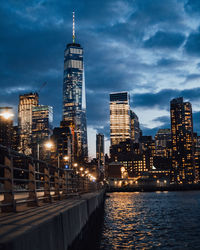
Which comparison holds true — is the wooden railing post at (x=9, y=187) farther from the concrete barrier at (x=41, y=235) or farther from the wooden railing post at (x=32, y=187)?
the wooden railing post at (x=32, y=187)

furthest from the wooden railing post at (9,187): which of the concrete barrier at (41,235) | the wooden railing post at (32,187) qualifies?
the wooden railing post at (32,187)

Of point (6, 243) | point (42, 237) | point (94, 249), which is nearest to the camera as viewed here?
point (6, 243)

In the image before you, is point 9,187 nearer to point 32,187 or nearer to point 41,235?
point 32,187

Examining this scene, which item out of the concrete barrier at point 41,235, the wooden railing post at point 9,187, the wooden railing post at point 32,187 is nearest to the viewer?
the concrete barrier at point 41,235

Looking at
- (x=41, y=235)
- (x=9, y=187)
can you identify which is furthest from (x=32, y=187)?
(x=41, y=235)

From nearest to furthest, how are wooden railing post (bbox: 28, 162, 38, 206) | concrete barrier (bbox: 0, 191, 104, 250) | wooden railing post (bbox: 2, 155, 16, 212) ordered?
concrete barrier (bbox: 0, 191, 104, 250) → wooden railing post (bbox: 2, 155, 16, 212) → wooden railing post (bbox: 28, 162, 38, 206)

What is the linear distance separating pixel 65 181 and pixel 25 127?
62461 millimetres

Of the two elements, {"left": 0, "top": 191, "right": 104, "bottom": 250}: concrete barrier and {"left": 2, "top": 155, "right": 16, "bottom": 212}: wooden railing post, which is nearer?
{"left": 0, "top": 191, "right": 104, "bottom": 250}: concrete barrier

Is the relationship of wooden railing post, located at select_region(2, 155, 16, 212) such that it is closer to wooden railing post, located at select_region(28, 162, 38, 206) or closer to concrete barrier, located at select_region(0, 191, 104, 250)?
concrete barrier, located at select_region(0, 191, 104, 250)

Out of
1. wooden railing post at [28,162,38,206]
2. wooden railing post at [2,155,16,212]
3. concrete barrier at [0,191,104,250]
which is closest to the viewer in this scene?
concrete barrier at [0,191,104,250]

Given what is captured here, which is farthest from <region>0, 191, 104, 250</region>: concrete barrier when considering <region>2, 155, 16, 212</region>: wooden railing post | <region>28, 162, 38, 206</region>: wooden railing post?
<region>28, 162, 38, 206</region>: wooden railing post

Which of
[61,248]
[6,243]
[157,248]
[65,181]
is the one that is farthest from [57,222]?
[65,181]

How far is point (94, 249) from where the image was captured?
48.1 feet

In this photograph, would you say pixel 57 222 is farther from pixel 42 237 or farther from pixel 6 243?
pixel 6 243
